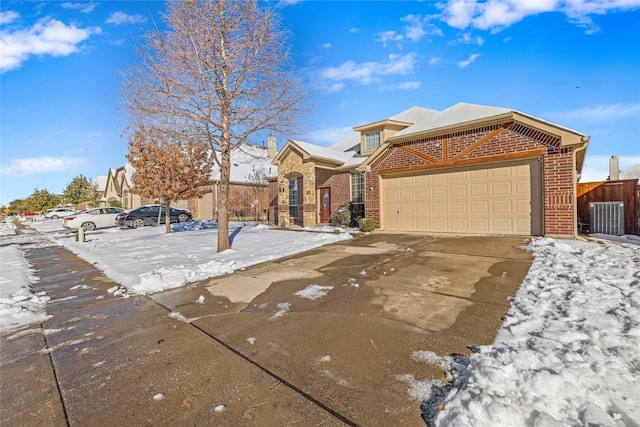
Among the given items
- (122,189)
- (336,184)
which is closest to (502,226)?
(336,184)

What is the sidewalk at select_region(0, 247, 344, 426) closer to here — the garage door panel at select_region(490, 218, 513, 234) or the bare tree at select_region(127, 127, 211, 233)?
the garage door panel at select_region(490, 218, 513, 234)

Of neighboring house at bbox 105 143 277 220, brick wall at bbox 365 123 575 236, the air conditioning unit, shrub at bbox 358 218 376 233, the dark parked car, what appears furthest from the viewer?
neighboring house at bbox 105 143 277 220

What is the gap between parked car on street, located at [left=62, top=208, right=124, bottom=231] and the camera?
18641 millimetres

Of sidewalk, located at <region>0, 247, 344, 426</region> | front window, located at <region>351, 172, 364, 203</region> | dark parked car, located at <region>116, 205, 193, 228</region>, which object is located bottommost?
sidewalk, located at <region>0, 247, 344, 426</region>

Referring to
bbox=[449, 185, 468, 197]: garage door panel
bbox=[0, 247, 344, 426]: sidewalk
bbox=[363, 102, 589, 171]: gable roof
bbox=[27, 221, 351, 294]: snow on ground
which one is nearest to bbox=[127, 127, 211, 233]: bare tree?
bbox=[27, 221, 351, 294]: snow on ground

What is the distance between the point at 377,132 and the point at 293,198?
6326mm

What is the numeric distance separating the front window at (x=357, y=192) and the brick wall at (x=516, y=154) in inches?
162

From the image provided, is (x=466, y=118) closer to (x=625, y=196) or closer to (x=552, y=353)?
(x=625, y=196)

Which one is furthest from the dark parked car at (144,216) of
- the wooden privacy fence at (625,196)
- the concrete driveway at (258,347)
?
the wooden privacy fence at (625,196)

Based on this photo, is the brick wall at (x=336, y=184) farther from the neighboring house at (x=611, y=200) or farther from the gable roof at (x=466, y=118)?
the neighboring house at (x=611, y=200)

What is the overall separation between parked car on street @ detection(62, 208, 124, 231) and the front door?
14285 millimetres

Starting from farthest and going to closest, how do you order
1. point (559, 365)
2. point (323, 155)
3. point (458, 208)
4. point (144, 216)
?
point (144, 216) < point (323, 155) < point (458, 208) < point (559, 365)

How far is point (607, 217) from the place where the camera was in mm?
10102

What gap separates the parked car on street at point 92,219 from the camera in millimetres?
18641
